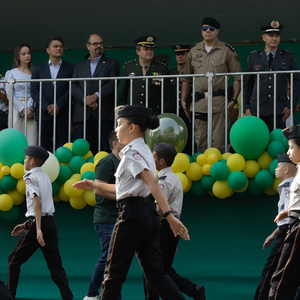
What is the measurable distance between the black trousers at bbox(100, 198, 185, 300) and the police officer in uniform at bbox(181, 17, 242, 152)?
9.98 feet

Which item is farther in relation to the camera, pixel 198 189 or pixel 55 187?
pixel 55 187

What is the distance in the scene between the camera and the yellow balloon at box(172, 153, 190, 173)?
23.2 ft

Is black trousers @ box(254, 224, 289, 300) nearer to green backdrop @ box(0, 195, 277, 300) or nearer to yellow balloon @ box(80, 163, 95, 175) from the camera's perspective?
green backdrop @ box(0, 195, 277, 300)

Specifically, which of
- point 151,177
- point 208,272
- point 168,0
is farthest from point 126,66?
point 151,177

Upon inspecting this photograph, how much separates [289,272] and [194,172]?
2344 mm

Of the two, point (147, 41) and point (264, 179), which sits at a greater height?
point (147, 41)

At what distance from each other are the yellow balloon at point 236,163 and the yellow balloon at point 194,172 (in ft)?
0.97

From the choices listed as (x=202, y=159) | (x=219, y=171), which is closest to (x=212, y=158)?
(x=202, y=159)

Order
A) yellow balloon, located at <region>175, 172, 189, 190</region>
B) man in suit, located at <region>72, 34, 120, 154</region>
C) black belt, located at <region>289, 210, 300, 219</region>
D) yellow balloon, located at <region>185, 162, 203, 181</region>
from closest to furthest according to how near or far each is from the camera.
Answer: black belt, located at <region>289, 210, 300, 219</region>, yellow balloon, located at <region>175, 172, 189, 190</region>, yellow balloon, located at <region>185, 162, 203, 181</region>, man in suit, located at <region>72, 34, 120, 154</region>

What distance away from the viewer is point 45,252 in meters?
6.69

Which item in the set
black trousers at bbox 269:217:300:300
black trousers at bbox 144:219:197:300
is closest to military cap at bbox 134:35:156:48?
black trousers at bbox 144:219:197:300

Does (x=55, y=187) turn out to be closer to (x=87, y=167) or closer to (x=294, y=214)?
(x=87, y=167)

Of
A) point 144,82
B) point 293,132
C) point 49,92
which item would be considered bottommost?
point 293,132

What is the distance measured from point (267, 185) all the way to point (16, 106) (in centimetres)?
295
